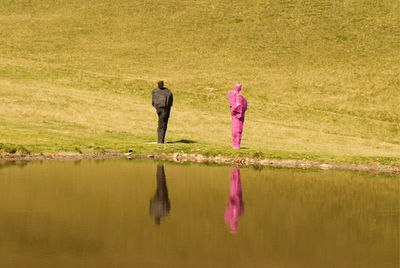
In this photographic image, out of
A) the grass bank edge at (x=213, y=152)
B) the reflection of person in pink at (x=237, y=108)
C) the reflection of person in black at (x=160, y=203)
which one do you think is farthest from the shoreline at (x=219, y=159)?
the reflection of person in black at (x=160, y=203)

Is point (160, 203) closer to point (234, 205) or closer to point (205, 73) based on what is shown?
point (234, 205)

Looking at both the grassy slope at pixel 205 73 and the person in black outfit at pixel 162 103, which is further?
the grassy slope at pixel 205 73

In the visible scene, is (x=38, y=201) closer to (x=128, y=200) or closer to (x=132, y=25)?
(x=128, y=200)

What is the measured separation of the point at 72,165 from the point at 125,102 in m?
30.0

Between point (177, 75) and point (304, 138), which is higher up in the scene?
point (177, 75)

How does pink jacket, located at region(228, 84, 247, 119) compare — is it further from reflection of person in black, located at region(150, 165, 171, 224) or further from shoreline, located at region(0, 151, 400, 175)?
reflection of person in black, located at region(150, 165, 171, 224)

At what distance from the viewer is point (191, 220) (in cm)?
1525

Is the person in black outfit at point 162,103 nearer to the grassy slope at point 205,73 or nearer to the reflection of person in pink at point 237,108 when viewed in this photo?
the grassy slope at point 205,73

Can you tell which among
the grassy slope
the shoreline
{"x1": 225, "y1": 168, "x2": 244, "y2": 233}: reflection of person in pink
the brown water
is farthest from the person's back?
{"x1": 225, "y1": 168, "x2": 244, "y2": 233}: reflection of person in pink

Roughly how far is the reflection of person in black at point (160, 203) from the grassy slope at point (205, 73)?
1100 centimetres

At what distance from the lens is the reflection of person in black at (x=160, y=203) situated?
1588 centimetres

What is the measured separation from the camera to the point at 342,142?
44.9 metres

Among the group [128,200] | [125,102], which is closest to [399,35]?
[125,102]

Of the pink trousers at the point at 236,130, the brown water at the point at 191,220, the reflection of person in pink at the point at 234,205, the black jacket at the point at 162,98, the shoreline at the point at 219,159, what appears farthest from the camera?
the black jacket at the point at 162,98
